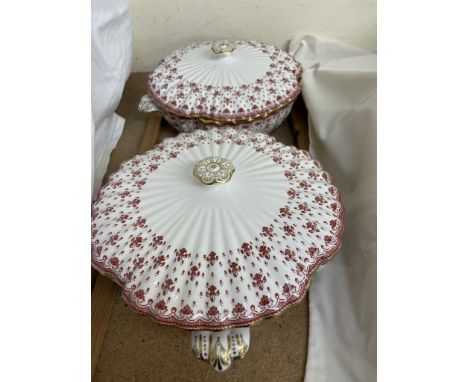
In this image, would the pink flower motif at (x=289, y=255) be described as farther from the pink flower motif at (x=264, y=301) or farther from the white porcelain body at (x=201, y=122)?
the white porcelain body at (x=201, y=122)

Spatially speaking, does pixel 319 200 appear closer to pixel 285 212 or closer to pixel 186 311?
pixel 285 212

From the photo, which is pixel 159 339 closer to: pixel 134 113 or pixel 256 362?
pixel 256 362

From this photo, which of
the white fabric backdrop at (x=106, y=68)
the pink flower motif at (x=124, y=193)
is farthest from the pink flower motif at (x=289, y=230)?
the white fabric backdrop at (x=106, y=68)

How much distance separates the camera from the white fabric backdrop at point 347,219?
0.53 metres

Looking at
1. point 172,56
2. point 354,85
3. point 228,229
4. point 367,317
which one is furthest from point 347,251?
point 172,56

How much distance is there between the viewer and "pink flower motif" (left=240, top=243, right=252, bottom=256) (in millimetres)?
465

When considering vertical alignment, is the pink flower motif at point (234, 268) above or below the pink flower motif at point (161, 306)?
above

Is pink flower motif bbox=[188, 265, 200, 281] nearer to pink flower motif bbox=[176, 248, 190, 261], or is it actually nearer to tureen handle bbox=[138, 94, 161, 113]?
pink flower motif bbox=[176, 248, 190, 261]

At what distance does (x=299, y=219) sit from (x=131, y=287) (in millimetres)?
205

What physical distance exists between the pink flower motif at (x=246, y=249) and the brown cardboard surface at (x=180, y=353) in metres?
0.09

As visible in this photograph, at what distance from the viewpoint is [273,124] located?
0.78m

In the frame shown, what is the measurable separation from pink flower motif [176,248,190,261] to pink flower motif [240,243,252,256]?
0.19 feet

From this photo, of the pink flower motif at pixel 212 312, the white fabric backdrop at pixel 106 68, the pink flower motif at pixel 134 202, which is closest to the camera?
the pink flower motif at pixel 212 312

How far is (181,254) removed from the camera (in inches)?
18.3
